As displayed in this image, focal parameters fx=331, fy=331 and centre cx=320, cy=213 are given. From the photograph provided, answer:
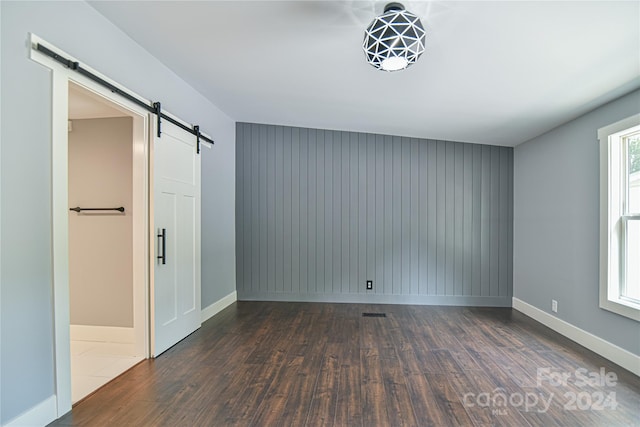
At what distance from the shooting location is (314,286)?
4949 millimetres

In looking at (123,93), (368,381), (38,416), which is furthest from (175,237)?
(368,381)

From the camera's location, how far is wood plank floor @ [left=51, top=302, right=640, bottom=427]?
2.04 m

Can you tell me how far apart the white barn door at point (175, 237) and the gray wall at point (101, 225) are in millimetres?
507

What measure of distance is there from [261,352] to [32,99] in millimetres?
2480

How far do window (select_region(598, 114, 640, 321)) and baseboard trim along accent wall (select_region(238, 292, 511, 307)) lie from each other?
181cm

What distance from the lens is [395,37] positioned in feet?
6.07

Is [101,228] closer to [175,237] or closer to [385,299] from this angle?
[175,237]

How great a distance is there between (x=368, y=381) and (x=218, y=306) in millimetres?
2479

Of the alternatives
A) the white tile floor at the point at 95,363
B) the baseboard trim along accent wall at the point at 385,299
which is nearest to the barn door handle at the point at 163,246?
the white tile floor at the point at 95,363

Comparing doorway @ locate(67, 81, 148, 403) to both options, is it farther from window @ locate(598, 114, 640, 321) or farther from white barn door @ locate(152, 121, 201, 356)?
window @ locate(598, 114, 640, 321)

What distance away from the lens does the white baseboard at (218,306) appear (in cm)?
394

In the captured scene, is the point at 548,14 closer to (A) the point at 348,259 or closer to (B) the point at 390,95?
(B) the point at 390,95

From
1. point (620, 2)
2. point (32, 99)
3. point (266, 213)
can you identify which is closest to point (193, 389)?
point (32, 99)

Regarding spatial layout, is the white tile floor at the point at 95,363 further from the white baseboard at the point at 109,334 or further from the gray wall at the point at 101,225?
the gray wall at the point at 101,225
